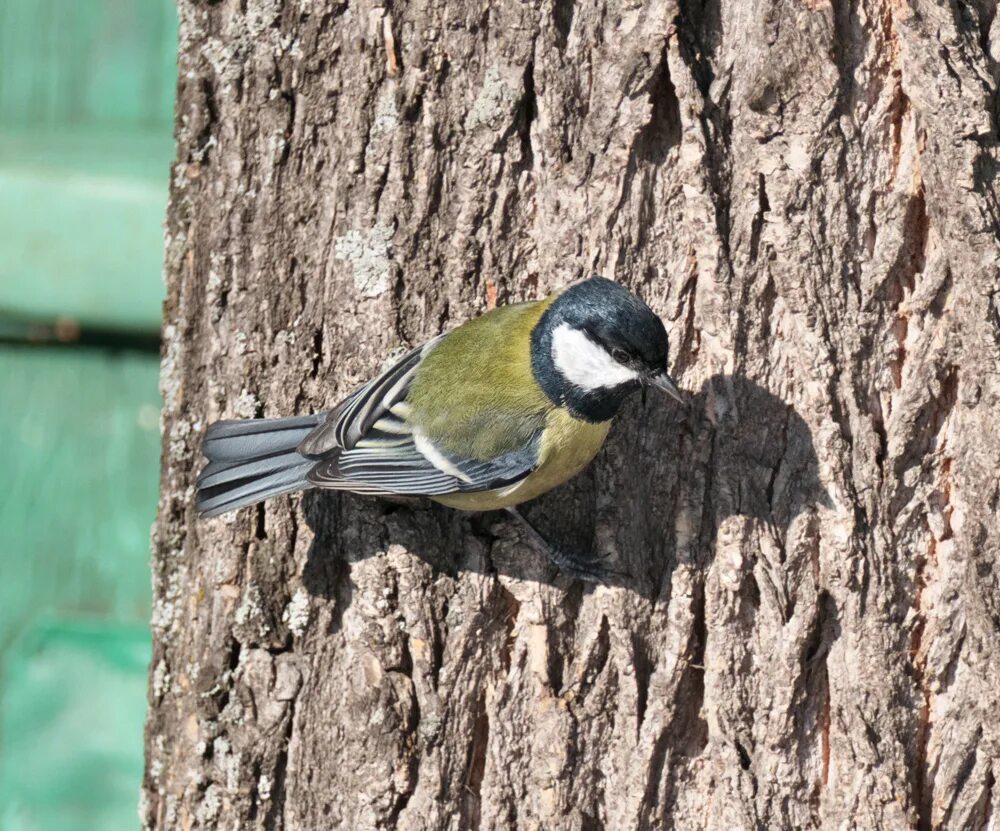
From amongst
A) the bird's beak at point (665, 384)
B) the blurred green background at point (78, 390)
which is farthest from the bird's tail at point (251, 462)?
the blurred green background at point (78, 390)

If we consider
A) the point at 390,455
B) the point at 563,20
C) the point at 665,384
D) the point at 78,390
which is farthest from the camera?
the point at 78,390

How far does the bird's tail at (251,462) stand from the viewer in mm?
2205

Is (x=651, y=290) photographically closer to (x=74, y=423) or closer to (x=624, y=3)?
(x=624, y=3)

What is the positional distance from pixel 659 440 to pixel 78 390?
192cm

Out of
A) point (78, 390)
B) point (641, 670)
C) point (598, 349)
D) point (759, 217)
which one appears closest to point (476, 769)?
point (641, 670)

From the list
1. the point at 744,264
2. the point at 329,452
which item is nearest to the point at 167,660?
the point at 329,452

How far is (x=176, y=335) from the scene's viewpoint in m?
2.40

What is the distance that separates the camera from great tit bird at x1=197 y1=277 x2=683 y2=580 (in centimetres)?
216

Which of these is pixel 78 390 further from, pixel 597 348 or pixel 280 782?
pixel 597 348

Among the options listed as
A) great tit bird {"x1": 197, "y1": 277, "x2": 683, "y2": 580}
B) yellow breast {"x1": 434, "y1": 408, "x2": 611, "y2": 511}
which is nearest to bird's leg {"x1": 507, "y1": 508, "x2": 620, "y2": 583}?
great tit bird {"x1": 197, "y1": 277, "x2": 683, "y2": 580}

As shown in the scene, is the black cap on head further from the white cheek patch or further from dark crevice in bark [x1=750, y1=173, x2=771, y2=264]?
dark crevice in bark [x1=750, y1=173, x2=771, y2=264]

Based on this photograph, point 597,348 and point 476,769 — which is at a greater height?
point 597,348

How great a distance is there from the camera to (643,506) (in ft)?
7.16

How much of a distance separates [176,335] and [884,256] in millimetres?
1508
